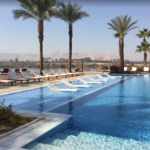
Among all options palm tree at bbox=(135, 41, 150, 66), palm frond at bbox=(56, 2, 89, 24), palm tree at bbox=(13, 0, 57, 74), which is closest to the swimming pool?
palm tree at bbox=(13, 0, 57, 74)

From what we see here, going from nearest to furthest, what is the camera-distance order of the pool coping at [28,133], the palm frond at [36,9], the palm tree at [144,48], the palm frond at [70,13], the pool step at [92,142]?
the pool coping at [28,133] < the pool step at [92,142] < the palm frond at [36,9] < the palm frond at [70,13] < the palm tree at [144,48]

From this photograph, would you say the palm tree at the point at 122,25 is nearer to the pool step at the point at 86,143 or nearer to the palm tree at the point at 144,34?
the palm tree at the point at 144,34

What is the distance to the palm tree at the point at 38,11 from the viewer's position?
60.0 ft

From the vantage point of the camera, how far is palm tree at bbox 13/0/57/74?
18.3m

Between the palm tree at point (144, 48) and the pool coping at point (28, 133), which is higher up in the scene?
the palm tree at point (144, 48)

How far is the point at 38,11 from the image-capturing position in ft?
60.6

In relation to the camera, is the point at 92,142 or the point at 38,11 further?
the point at 38,11

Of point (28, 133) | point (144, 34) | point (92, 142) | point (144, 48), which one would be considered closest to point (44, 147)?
point (28, 133)

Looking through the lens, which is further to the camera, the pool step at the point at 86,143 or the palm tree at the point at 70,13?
the palm tree at the point at 70,13

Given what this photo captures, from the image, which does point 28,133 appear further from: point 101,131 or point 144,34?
point 144,34

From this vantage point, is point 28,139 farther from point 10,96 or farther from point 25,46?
point 25,46

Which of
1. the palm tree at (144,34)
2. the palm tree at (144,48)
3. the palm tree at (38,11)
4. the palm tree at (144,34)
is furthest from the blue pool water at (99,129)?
the palm tree at (144,34)

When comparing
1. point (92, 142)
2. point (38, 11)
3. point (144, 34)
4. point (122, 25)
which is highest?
point (144, 34)

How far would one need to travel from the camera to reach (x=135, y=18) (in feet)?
86.2
